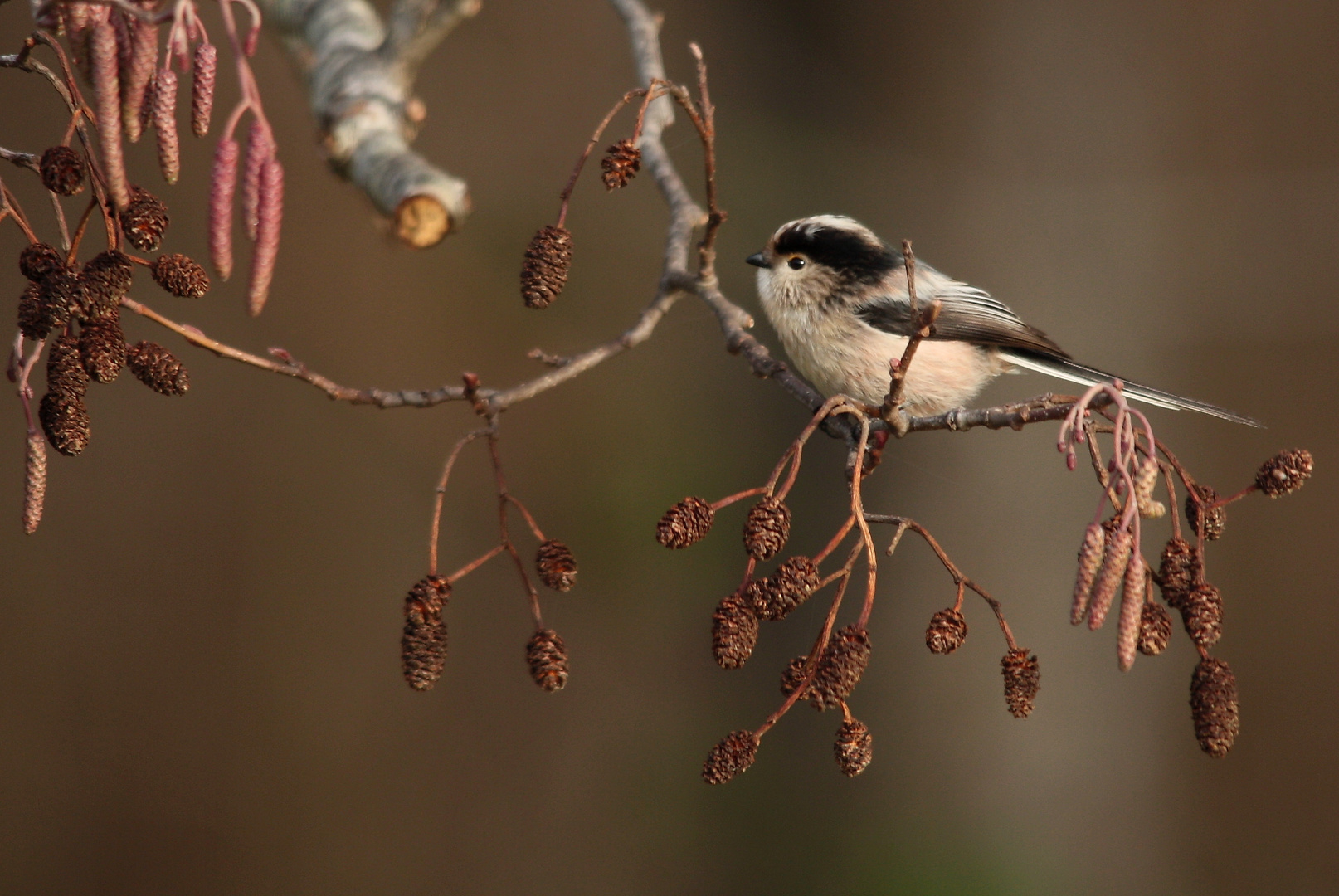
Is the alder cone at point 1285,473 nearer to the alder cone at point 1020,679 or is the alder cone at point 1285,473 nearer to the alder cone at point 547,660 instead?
the alder cone at point 1020,679

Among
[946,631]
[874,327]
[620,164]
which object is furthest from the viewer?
[874,327]

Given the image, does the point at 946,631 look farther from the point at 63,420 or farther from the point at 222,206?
the point at 63,420

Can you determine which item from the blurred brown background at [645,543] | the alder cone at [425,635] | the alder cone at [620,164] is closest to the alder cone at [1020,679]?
the alder cone at [425,635]

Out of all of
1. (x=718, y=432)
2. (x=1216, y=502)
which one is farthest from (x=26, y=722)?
(x=1216, y=502)

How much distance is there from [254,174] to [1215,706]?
1.50 metres

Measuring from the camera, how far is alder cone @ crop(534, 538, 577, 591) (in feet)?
6.13

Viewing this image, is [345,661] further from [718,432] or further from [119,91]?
[119,91]

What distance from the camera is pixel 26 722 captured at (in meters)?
4.92

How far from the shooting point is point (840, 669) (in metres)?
1.60

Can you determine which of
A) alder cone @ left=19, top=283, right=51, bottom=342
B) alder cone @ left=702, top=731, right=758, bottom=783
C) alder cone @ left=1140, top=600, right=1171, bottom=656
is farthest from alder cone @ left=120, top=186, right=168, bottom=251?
alder cone @ left=1140, top=600, right=1171, bottom=656

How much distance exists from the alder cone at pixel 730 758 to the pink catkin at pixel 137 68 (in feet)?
3.75

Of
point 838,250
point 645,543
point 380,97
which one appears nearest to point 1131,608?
point 380,97

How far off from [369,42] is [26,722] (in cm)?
448

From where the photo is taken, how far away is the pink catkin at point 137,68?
4.55 ft
